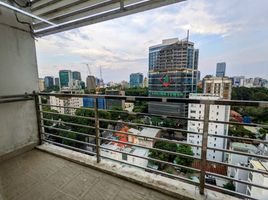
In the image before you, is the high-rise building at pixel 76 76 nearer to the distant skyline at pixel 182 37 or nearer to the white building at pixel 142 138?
the distant skyline at pixel 182 37

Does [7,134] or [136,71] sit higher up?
[136,71]

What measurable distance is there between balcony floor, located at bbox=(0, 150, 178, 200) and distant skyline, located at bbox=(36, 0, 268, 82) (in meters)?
1.87

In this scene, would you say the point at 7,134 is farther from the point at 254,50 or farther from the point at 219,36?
the point at 219,36

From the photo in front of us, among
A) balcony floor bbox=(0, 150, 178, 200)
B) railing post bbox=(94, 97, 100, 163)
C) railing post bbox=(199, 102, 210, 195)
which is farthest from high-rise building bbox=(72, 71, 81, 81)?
railing post bbox=(199, 102, 210, 195)

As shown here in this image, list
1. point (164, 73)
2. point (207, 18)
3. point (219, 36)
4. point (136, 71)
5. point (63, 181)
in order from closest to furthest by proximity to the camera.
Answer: point (63, 181) < point (207, 18) < point (219, 36) < point (164, 73) < point (136, 71)

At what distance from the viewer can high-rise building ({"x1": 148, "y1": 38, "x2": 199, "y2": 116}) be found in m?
6.97

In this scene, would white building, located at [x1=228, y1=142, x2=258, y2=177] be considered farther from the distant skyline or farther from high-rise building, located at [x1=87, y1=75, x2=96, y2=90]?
high-rise building, located at [x1=87, y1=75, x2=96, y2=90]

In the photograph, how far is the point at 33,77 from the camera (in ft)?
6.87

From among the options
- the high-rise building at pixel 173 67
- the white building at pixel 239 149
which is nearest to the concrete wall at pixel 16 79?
the white building at pixel 239 149

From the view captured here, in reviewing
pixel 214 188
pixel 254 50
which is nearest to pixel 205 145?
pixel 214 188

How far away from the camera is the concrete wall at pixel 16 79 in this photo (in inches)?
69.0

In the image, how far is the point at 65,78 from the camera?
393 centimetres

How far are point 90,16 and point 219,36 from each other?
701 cm

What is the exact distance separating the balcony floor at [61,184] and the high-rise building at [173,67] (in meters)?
5.24
